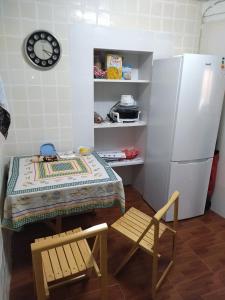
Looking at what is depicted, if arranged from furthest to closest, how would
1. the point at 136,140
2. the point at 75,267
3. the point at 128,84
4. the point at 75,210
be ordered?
the point at 136,140, the point at 128,84, the point at 75,210, the point at 75,267

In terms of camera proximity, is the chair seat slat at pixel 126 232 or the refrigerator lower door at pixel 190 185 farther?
the refrigerator lower door at pixel 190 185

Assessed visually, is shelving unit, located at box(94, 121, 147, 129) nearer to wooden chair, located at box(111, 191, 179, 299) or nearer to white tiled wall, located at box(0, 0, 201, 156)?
white tiled wall, located at box(0, 0, 201, 156)

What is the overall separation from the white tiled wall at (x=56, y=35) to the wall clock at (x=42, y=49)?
0.05 metres

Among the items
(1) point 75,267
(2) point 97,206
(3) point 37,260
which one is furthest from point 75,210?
(3) point 37,260

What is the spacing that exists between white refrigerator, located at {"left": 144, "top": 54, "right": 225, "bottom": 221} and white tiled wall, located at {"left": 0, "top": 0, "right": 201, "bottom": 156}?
566mm

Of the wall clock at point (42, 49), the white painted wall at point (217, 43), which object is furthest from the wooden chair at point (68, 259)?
the white painted wall at point (217, 43)

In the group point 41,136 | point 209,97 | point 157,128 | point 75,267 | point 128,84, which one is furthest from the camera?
point 128,84

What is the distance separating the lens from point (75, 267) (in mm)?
1313

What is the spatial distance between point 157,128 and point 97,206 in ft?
3.87

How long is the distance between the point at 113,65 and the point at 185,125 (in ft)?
3.32

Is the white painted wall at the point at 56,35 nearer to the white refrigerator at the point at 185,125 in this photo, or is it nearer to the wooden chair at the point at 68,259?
the white refrigerator at the point at 185,125

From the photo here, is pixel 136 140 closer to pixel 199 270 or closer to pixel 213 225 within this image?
pixel 213 225

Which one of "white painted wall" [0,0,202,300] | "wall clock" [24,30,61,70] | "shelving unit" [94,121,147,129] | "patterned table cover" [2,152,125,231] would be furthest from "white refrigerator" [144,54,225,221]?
"wall clock" [24,30,61,70]

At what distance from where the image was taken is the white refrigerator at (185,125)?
1.97m
